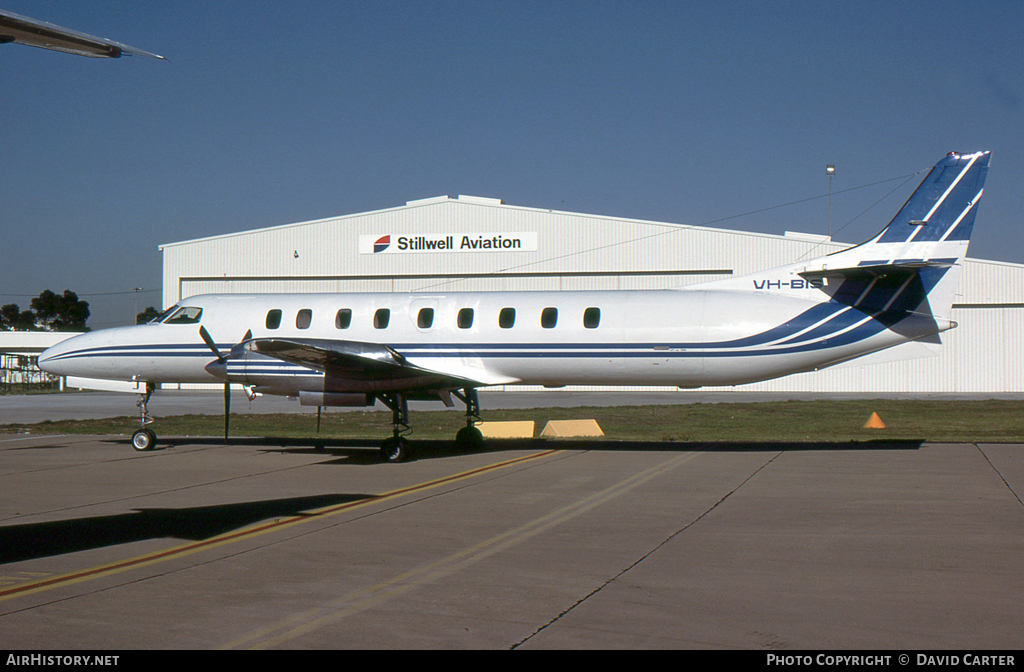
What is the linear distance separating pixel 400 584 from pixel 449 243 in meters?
40.5

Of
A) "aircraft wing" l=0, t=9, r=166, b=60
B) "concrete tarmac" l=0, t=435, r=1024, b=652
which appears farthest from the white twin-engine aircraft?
"aircraft wing" l=0, t=9, r=166, b=60

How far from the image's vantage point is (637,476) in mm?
14250

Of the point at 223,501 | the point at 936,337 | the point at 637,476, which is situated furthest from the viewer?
the point at 936,337

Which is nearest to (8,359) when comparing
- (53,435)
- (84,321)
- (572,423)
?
(84,321)

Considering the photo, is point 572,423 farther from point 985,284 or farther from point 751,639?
point 985,284

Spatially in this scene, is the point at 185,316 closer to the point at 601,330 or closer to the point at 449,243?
the point at 601,330

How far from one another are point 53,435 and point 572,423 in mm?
13421

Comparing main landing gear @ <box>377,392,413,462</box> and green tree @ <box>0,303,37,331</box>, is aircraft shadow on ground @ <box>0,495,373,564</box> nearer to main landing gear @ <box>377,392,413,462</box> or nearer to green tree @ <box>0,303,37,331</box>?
main landing gear @ <box>377,392,413,462</box>

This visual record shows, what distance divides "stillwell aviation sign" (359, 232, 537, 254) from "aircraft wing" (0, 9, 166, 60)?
39526 mm

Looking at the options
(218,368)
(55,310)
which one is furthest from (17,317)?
(218,368)

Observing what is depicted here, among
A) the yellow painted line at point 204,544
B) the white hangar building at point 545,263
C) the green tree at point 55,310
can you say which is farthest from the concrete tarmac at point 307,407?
the green tree at point 55,310

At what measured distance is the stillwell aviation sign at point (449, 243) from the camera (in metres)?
46.7

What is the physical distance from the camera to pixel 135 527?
397 inches
